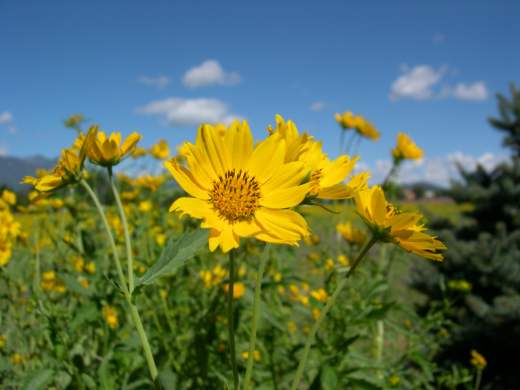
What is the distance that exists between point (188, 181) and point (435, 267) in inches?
226

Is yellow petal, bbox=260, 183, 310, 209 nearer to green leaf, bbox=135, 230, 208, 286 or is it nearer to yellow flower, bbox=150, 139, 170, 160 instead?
green leaf, bbox=135, 230, 208, 286

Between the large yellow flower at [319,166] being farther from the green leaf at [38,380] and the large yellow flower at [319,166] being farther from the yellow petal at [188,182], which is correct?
the green leaf at [38,380]

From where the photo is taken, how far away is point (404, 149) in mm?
3373

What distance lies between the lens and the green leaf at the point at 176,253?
2.92ft

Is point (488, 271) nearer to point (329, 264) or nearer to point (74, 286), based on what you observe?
point (329, 264)

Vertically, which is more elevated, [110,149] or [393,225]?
[110,149]

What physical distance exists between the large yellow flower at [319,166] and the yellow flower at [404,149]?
94.2 inches

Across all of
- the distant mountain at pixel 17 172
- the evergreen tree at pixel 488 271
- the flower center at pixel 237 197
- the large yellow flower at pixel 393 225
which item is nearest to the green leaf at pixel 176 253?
the flower center at pixel 237 197

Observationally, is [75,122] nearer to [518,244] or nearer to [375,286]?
[375,286]

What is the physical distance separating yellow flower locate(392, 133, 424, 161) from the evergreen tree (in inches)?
64.1

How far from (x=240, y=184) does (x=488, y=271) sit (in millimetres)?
5332

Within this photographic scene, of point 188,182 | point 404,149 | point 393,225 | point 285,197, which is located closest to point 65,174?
point 188,182

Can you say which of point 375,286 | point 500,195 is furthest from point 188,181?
point 500,195

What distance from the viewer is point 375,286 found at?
6.20 ft
